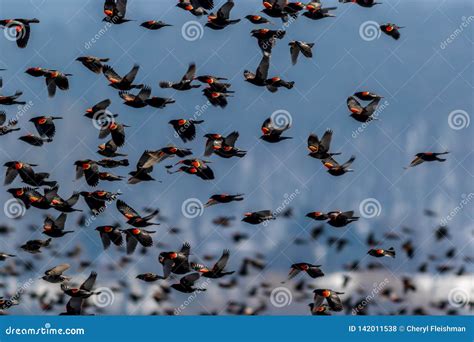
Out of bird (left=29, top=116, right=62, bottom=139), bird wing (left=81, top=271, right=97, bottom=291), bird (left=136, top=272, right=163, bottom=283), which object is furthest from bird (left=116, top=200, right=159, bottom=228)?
bird (left=29, top=116, right=62, bottom=139)

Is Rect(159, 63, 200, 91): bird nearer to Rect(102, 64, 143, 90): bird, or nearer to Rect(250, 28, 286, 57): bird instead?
Rect(102, 64, 143, 90): bird

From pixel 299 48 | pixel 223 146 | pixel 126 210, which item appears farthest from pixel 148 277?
pixel 299 48

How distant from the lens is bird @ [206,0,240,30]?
73.9 feet

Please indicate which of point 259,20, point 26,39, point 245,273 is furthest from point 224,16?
point 245,273

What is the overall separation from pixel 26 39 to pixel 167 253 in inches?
275

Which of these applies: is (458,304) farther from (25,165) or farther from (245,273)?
(25,165)

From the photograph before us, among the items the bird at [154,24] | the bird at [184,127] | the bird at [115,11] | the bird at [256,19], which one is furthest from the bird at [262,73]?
the bird at [115,11]

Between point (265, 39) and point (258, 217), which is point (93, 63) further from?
point (258, 217)

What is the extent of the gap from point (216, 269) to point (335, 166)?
13.6 ft

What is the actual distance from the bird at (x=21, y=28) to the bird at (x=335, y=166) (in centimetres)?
866

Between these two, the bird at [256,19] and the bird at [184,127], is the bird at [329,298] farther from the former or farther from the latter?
the bird at [256,19]

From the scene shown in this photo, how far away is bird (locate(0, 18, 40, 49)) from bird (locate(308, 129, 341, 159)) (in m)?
8.06

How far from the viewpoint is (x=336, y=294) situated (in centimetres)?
2183

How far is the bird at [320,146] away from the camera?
22.3m
